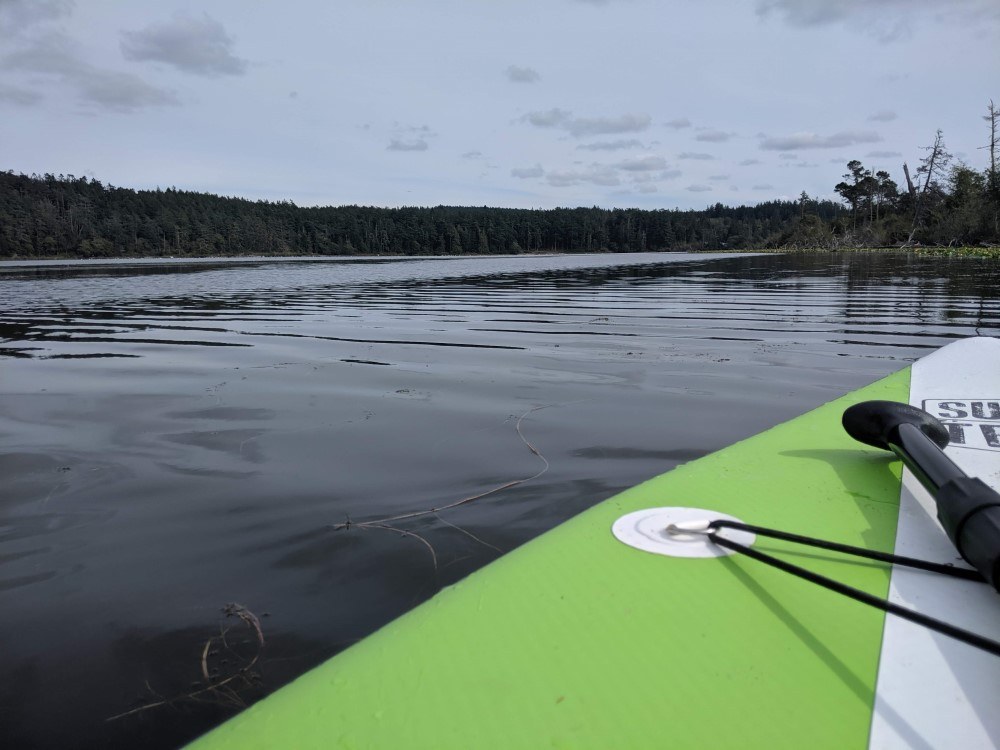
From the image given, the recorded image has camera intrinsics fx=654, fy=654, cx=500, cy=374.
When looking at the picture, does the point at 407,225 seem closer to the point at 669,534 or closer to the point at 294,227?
the point at 294,227

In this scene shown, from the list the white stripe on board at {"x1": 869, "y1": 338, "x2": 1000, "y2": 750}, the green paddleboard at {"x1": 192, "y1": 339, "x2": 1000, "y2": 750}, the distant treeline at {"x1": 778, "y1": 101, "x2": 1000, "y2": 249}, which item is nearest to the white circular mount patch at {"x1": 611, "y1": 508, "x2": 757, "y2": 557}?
the green paddleboard at {"x1": 192, "y1": 339, "x2": 1000, "y2": 750}

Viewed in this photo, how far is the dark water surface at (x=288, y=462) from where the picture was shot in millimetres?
2029

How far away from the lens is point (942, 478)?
6.18ft

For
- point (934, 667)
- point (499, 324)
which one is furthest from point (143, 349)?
point (934, 667)

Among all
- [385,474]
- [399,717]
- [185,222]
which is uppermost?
[185,222]

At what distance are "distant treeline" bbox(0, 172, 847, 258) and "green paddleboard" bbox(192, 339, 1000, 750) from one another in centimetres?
9315

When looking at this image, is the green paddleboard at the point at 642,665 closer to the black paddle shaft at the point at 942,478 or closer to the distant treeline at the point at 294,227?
the black paddle shaft at the point at 942,478

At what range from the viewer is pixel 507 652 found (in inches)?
54.1

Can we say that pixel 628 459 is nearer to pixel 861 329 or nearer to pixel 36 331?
pixel 861 329

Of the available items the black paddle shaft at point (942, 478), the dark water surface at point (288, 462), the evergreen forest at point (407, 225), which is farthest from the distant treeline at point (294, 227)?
the black paddle shaft at point (942, 478)

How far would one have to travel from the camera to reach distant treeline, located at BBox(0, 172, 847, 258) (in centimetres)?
9944

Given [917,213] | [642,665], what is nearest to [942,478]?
[642,665]

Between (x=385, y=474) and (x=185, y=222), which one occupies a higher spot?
(x=185, y=222)

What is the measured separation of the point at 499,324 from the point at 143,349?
482 centimetres
